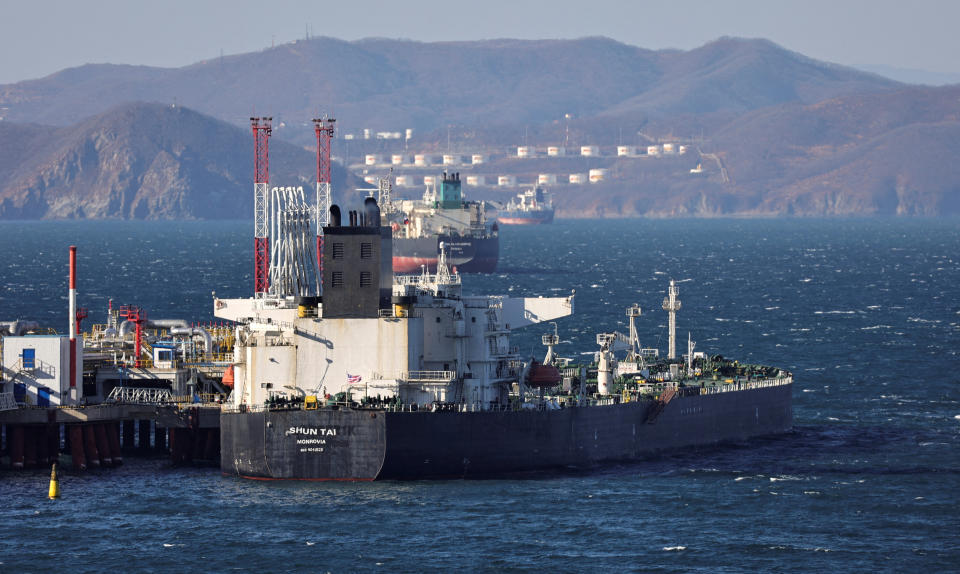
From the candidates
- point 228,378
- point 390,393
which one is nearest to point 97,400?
point 228,378

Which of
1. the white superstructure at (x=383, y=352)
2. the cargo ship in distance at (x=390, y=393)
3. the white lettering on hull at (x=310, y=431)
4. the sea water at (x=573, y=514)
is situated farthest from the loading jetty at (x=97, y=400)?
the white lettering on hull at (x=310, y=431)

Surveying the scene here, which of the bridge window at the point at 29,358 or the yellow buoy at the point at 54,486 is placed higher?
the bridge window at the point at 29,358

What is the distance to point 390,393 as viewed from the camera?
64.1 m

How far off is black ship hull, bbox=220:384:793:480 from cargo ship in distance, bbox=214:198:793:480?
0.17ft

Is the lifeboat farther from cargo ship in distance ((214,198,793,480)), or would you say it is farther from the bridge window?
the bridge window

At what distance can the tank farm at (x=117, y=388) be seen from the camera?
6788 centimetres

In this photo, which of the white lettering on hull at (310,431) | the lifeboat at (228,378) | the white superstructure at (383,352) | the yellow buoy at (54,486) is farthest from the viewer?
the lifeboat at (228,378)

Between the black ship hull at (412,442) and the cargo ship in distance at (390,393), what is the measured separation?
0.17 feet

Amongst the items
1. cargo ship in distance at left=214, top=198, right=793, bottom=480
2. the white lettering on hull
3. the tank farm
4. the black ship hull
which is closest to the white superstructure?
cargo ship in distance at left=214, top=198, right=793, bottom=480

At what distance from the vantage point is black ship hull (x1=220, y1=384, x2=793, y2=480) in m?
61.8

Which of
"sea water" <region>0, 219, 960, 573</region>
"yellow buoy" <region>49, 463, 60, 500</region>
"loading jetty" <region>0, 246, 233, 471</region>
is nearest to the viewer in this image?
"sea water" <region>0, 219, 960, 573</region>

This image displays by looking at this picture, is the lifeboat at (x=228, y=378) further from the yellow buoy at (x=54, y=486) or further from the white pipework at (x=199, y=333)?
the yellow buoy at (x=54, y=486)

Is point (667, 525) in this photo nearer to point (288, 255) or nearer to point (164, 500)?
point (164, 500)

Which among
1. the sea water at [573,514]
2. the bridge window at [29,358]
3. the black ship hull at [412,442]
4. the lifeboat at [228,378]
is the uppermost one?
the bridge window at [29,358]
